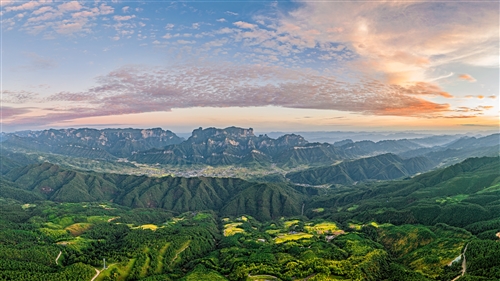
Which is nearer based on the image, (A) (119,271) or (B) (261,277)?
(B) (261,277)

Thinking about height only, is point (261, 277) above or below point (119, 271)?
above

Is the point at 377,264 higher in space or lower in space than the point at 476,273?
lower

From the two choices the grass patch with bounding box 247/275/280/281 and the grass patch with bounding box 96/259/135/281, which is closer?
the grass patch with bounding box 247/275/280/281

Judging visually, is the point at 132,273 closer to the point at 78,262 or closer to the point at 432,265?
the point at 78,262

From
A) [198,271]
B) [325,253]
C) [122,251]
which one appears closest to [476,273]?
[325,253]

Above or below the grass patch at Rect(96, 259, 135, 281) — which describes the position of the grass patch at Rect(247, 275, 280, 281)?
above

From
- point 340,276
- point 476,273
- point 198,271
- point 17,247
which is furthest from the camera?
point 17,247

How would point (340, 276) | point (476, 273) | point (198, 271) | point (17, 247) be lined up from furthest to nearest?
point (17, 247) < point (198, 271) < point (340, 276) < point (476, 273)

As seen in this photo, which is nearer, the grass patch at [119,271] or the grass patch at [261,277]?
the grass patch at [261,277]

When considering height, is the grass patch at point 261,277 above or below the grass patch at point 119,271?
above

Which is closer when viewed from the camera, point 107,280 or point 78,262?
point 107,280
